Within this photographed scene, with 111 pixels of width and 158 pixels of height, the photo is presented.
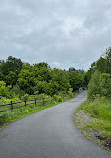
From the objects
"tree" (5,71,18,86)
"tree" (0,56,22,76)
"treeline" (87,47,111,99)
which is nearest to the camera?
"treeline" (87,47,111,99)

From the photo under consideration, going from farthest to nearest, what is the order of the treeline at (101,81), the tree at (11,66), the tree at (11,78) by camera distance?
1. the tree at (11,66)
2. the tree at (11,78)
3. the treeline at (101,81)

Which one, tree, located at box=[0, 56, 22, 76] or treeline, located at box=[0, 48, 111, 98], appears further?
tree, located at box=[0, 56, 22, 76]

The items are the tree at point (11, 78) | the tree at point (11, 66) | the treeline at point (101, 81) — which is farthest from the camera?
the tree at point (11, 66)

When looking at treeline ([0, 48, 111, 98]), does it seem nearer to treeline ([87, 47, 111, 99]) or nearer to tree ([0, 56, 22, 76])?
treeline ([87, 47, 111, 99])

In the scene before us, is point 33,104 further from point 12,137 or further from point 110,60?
point 110,60

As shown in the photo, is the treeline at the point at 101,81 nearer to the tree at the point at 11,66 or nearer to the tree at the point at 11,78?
the tree at the point at 11,78

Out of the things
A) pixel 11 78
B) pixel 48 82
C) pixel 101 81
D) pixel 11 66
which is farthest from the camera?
pixel 11 66

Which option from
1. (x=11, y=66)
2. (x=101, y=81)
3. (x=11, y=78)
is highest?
(x=11, y=66)

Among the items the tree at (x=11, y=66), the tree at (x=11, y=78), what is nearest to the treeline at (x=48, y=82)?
the tree at (x=11, y=78)

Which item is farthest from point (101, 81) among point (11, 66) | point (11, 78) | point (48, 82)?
point (11, 66)

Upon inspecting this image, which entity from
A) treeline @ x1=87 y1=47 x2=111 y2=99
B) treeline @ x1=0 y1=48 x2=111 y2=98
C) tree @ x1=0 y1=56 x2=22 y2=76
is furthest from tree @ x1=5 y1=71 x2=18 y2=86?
treeline @ x1=87 y1=47 x2=111 y2=99

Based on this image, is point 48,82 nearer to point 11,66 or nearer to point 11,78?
point 11,78

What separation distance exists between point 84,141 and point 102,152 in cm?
118

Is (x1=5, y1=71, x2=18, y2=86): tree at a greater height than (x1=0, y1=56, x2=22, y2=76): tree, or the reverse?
(x1=0, y1=56, x2=22, y2=76): tree
